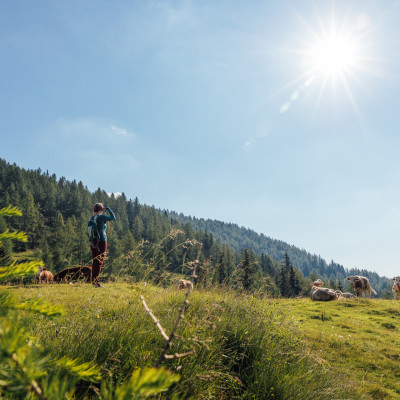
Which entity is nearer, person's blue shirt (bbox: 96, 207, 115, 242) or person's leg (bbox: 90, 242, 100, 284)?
person's leg (bbox: 90, 242, 100, 284)

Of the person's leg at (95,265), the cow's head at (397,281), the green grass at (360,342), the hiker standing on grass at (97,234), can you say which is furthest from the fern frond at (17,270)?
the cow's head at (397,281)

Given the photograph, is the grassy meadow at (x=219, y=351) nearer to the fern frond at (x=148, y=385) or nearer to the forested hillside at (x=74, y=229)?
the fern frond at (x=148, y=385)

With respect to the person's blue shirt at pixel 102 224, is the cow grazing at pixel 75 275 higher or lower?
lower

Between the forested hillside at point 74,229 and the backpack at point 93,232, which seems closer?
the backpack at point 93,232

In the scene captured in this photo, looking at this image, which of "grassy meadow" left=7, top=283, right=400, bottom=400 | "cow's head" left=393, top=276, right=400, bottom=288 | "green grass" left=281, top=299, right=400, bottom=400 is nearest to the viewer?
"grassy meadow" left=7, top=283, right=400, bottom=400

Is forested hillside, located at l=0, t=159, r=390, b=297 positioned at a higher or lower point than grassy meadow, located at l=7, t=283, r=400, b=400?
higher

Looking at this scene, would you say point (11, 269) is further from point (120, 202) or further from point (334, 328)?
point (120, 202)

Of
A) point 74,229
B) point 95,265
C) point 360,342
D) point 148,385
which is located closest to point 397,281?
point 360,342

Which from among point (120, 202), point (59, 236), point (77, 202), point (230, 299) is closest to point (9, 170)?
point (77, 202)

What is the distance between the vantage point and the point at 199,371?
300cm

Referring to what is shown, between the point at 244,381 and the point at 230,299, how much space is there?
2.04 m

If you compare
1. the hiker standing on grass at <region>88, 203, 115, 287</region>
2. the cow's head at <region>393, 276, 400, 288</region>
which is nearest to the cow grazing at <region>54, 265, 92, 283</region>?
the hiker standing on grass at <region>88, 203, 115, 287</region>

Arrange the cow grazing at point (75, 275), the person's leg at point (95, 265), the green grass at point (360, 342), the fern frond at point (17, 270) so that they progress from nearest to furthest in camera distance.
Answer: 1. the fern frond at point (17, 270)
2. the green grass at point (360, 342)
3. the person's leg at point (95, 265)
4. the cow grazing at point (75, 275)

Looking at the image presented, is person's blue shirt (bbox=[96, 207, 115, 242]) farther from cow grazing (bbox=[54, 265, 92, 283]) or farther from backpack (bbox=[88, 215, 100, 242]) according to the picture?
cow grazing (bbox=[54, 265, 92, 283])
